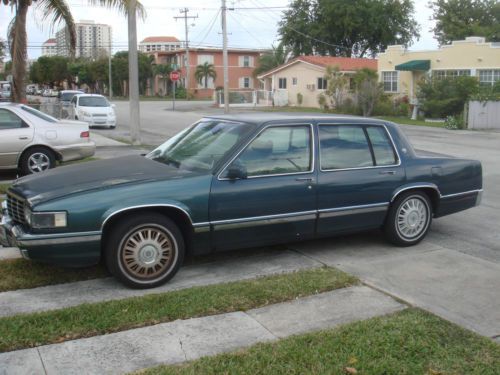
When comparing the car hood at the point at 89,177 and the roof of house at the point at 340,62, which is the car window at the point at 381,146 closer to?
the car hood at the point at 89,177

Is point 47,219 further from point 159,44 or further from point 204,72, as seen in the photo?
point 159,44

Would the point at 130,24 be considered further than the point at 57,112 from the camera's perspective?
No

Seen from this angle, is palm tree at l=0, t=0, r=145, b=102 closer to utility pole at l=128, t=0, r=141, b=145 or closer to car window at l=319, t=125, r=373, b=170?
utility pole at l=128, t=0, r=141, b=145

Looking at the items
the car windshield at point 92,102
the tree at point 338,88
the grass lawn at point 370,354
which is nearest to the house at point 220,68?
the tree at point 338,88

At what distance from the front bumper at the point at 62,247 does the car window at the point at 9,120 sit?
6412mm

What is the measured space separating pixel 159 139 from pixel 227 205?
15.7 m

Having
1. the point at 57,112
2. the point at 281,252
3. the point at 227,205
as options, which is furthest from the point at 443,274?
the point at 57,112

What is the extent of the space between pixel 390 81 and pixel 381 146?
3510 cm

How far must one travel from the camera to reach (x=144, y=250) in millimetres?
5152

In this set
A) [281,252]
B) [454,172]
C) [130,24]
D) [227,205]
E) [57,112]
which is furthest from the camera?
[57,112]

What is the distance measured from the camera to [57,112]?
23.9 m

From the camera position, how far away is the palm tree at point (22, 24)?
523 inches

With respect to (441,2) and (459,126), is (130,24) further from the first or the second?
(441,2)

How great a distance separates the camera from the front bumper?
4.89 meters
